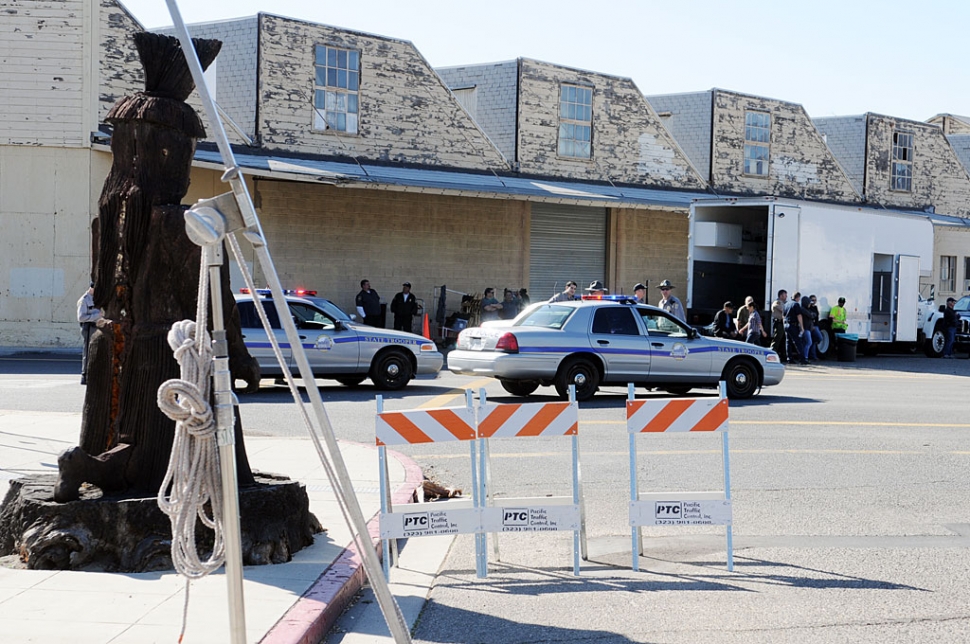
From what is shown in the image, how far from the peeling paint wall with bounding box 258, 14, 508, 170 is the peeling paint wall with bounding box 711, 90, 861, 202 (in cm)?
947

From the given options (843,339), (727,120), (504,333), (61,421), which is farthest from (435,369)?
(727,120)

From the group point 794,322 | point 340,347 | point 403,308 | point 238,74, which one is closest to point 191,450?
point 340,347

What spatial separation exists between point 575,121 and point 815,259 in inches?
407

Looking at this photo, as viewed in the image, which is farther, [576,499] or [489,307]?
[489,307]

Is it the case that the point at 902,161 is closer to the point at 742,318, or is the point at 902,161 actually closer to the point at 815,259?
the point at 815,259

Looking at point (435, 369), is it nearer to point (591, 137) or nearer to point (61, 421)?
point (61, 421)

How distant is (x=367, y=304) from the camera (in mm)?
28141

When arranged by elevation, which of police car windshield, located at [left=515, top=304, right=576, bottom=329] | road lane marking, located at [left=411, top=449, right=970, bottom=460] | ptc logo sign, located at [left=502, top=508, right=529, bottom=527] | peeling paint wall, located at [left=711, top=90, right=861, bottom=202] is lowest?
road lane marking, located at [left=411, top=449, right=970, bottom=460]

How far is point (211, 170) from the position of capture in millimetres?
27344

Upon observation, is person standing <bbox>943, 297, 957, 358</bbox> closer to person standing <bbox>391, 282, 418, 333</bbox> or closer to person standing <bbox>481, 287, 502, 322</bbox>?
person standing <bbox>481, 287, 502, 322</bbox>

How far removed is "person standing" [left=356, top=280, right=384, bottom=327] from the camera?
2800 cm

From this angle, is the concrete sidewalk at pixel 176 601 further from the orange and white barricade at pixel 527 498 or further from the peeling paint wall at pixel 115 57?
the peeling paint wall at pixel 115 57

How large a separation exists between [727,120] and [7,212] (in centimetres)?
2308

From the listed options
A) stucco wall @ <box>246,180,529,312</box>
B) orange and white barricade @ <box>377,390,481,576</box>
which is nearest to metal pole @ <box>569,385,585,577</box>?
orange and white barricade @ <box>377,390,481,576</box>
